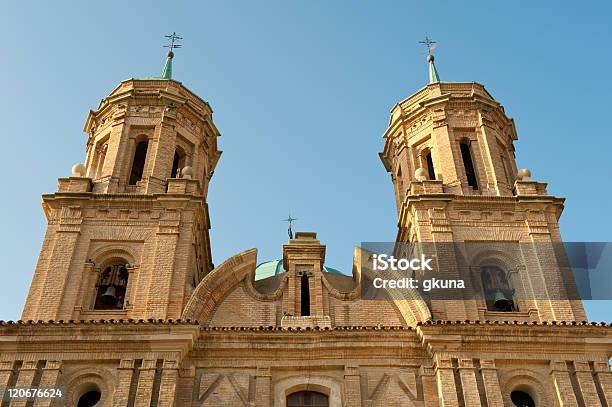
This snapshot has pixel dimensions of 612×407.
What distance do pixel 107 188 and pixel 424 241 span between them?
891 cm

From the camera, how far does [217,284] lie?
59.7 ft

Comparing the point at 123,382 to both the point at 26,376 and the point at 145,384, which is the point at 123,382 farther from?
the point at 26,376

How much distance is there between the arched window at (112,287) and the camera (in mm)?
18078

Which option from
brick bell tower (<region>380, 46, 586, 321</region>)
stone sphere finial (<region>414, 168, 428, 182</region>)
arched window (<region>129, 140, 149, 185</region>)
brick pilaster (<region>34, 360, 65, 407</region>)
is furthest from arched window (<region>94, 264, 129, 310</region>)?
stone sphere finial (<region>414, 168, 428, 182</region>)

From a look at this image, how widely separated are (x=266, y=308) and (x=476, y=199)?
6594mm

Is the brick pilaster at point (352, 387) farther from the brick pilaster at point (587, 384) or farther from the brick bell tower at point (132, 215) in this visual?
the brick pilaster at point (587, 384)

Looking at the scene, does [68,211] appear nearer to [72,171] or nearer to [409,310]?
[72,171]

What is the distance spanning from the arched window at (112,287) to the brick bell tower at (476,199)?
7.74 meters

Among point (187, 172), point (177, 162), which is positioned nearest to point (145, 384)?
point (187, 172)

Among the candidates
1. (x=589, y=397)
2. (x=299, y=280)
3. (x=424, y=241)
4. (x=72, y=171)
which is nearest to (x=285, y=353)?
(x=299, y=280)

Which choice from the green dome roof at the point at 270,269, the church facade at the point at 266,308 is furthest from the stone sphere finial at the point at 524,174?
the green dome roof at the point at 270,269

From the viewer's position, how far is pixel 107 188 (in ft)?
67.4

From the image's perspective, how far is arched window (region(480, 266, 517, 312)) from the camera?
18.4m

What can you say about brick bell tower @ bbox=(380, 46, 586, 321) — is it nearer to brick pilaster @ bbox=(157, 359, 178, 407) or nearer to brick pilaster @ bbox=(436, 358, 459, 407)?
brick pilaster @ bbox=(436, 358, 459, 407)
